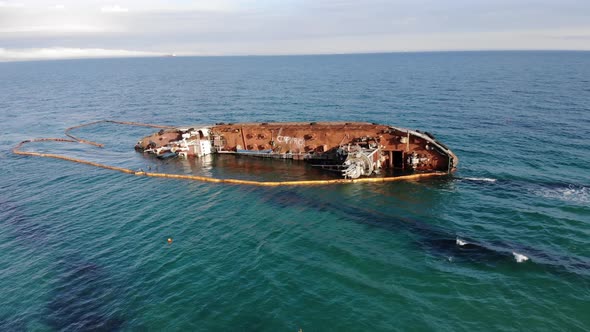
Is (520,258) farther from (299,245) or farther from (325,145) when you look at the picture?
(325,145)

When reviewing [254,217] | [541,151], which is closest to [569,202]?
[541,151]

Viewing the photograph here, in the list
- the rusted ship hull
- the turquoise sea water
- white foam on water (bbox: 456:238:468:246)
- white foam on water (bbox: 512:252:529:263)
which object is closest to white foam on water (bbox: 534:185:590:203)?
the turquoise sea water

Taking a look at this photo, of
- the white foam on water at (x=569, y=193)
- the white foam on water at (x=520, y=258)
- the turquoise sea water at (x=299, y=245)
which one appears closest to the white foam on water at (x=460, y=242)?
the turquoise sea water at (x=299, y=245)

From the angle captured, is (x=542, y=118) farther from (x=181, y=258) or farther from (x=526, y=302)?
(x=181, y=258)

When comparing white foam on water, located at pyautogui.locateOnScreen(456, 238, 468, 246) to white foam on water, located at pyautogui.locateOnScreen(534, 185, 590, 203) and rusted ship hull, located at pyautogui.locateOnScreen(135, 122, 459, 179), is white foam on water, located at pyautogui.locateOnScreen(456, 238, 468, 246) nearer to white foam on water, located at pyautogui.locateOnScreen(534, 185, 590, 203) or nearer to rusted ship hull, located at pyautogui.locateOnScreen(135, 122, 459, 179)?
white foam on water, located at pyautogui.locateOnScreen(534, 185, 590, 203)

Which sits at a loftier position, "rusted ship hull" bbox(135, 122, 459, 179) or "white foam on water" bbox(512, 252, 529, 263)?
"rusted ship hull" bbox(135, 122, 459, 179)
